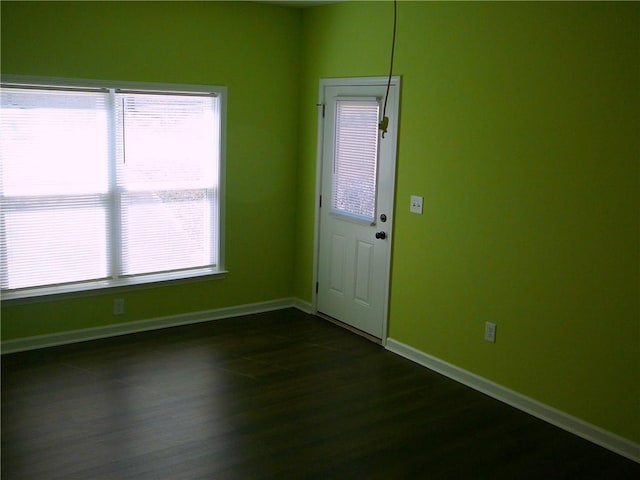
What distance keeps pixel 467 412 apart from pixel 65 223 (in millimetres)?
3051

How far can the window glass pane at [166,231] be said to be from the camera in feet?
17.0

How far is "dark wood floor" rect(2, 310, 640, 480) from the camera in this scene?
3418 mm

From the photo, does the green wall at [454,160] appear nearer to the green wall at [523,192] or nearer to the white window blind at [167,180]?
the green wall at [523,192]

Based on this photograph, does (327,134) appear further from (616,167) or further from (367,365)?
(616,167)

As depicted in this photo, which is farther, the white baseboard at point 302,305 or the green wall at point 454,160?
the white baseboard at point 302,305

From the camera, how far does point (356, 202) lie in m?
5.38

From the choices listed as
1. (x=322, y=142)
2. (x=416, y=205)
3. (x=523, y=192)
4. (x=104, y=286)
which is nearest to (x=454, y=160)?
(x=416, y=205)

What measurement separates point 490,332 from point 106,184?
292 cm

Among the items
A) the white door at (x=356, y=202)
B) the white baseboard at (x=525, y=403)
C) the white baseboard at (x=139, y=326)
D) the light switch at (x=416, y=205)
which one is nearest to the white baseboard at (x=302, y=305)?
the white baseboard at (x=139, y=326)

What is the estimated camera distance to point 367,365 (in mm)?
4816

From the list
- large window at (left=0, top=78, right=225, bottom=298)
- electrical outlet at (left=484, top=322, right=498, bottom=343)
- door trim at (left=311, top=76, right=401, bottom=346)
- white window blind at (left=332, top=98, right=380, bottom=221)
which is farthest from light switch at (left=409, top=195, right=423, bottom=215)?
large window at (left=0, top=78, right=225, bottom=298)

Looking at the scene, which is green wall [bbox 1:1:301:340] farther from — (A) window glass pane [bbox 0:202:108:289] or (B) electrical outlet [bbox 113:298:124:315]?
(A) window glass pane [bbox 0:202:108:289]

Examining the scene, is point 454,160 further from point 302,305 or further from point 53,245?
point 53,245

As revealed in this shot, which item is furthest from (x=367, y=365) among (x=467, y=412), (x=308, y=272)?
(x=308, y=272)
